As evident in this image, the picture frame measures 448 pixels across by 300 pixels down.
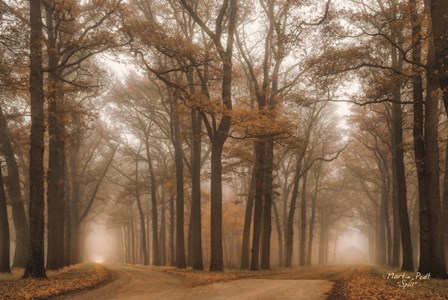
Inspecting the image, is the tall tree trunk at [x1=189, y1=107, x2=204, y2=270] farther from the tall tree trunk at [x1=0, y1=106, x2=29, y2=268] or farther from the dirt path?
the tall tree trunk at [x1=0, y1=106, x2=29, y2=268]

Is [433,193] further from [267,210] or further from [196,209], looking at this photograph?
[196,209]

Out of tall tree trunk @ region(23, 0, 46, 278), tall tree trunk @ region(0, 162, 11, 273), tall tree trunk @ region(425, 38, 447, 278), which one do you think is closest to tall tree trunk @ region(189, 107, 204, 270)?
tall tree trunk @ region(23, 0, 46, 278)

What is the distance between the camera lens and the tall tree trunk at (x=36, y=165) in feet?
44.2

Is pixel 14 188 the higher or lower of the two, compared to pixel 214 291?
higher

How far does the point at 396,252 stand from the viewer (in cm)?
2527

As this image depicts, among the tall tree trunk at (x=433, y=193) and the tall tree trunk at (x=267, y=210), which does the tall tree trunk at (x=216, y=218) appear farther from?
the tall tree trunk at (x=433, y=193)

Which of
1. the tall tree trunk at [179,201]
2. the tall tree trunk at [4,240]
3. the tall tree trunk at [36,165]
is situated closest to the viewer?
the tall tree trunk at [36,165]

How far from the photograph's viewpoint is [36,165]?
45.5 feet

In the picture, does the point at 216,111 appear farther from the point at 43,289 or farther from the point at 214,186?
the point at 43,289

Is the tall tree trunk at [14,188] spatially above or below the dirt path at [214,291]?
above

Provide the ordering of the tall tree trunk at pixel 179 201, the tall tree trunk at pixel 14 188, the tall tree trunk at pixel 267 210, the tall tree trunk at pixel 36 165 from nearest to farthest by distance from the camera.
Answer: the tall tree trunk at pixel 36 165
the tall tree trunk at pixel 14 188
the tall tree trunk at pixel 267 210
the tall tree trunk at pixel 179 201

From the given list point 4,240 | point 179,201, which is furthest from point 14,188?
point 179,201

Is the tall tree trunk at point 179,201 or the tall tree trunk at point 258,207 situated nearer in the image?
the tall tree trunk at point 258,207

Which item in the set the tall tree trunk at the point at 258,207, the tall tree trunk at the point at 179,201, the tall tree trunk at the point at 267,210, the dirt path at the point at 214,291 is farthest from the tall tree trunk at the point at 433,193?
the tall tree trunk at the point at 179,201
